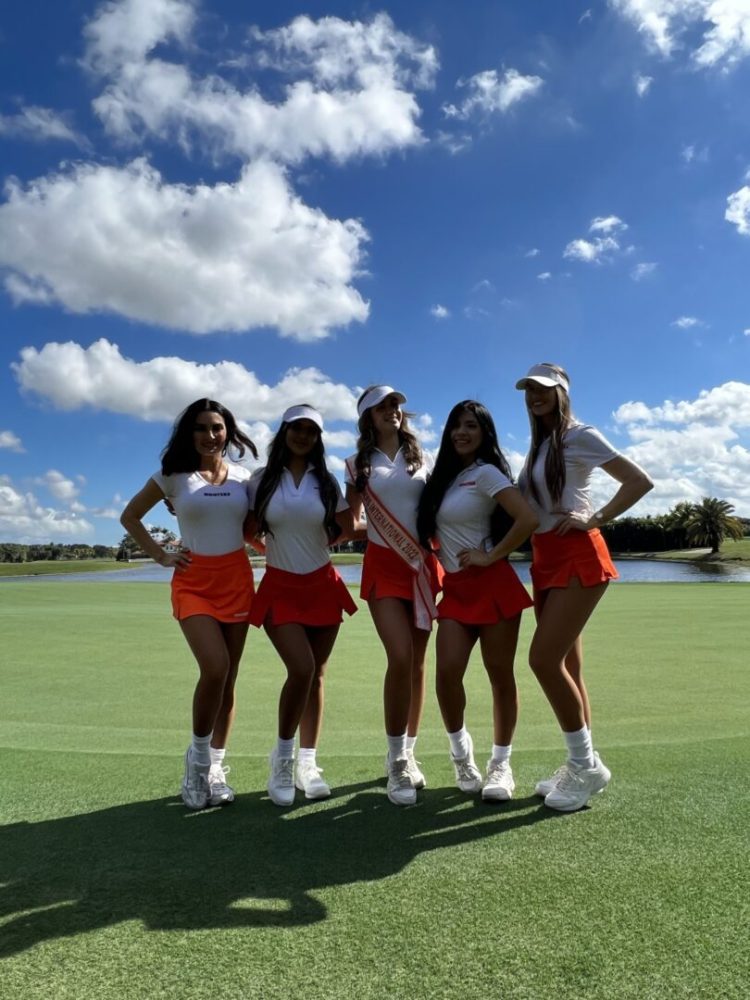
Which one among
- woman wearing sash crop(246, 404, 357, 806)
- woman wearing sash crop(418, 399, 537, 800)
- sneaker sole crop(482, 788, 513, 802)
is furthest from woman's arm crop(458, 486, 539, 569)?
sneaker sole crop(482, 788, 513, 802)

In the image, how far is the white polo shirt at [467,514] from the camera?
3928 mm

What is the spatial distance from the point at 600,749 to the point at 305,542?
2275 millimetres

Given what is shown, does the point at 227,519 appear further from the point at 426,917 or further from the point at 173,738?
the point at 426,917

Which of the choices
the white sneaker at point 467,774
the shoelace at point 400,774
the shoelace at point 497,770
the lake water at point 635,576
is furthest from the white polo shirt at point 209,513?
the lake water at point 635,576

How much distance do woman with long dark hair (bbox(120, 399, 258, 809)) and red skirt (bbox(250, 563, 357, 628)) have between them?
99 mm

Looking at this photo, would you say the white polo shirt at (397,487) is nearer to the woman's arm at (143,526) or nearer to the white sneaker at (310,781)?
the woman's arm at (143,526)

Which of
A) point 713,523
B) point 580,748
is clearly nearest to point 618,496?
point 580,748

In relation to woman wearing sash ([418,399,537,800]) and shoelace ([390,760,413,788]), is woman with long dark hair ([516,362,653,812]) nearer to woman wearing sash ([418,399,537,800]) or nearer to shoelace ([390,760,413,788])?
woman wearing sash ([418,399,537,800])

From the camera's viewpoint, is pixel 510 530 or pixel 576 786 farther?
pixel 510 530

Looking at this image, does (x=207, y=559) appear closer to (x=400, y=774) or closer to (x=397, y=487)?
(x=397, y=487)

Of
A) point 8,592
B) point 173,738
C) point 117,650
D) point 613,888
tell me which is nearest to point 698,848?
point 613,888

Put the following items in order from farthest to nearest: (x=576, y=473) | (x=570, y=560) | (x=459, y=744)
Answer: (x=459, y=744), (x=576, y=473), (x=570, y=560)

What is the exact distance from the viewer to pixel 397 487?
13.6ft

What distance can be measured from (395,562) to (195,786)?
1.59 m
